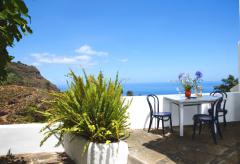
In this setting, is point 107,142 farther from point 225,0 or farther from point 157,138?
point 225,0

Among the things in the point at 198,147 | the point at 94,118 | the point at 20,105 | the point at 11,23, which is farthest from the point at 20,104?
the point at 198,147

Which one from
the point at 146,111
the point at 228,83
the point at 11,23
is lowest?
the point at 146,111

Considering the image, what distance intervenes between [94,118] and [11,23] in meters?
1.53

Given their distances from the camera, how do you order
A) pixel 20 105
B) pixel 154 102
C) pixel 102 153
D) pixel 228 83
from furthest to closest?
pixel 228 83
pixel 154 102
pixel 20 105
pixel 102 153

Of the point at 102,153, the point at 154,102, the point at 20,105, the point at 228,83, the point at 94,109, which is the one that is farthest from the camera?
the point at 228,83

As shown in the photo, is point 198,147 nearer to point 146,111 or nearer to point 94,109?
point 146,111

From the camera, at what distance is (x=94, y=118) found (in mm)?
3334

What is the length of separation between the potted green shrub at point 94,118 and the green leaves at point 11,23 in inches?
42.3

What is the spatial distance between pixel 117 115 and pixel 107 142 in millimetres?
440

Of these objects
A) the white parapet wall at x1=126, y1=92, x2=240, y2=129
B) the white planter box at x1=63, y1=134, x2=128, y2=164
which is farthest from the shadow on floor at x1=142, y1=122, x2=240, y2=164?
the white planter box at x1=63, y1=134, x2=128, y2=164

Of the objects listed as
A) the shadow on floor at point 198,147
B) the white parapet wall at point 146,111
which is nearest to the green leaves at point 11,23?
the shadow on floor at point 198,147

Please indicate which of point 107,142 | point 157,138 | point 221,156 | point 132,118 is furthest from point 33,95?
point 221,156

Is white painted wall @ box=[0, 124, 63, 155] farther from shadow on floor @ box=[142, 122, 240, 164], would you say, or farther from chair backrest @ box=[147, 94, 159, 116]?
chair backrest @ box=[147, 94, 159, 116]

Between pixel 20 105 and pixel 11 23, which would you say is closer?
pixel 11 23
